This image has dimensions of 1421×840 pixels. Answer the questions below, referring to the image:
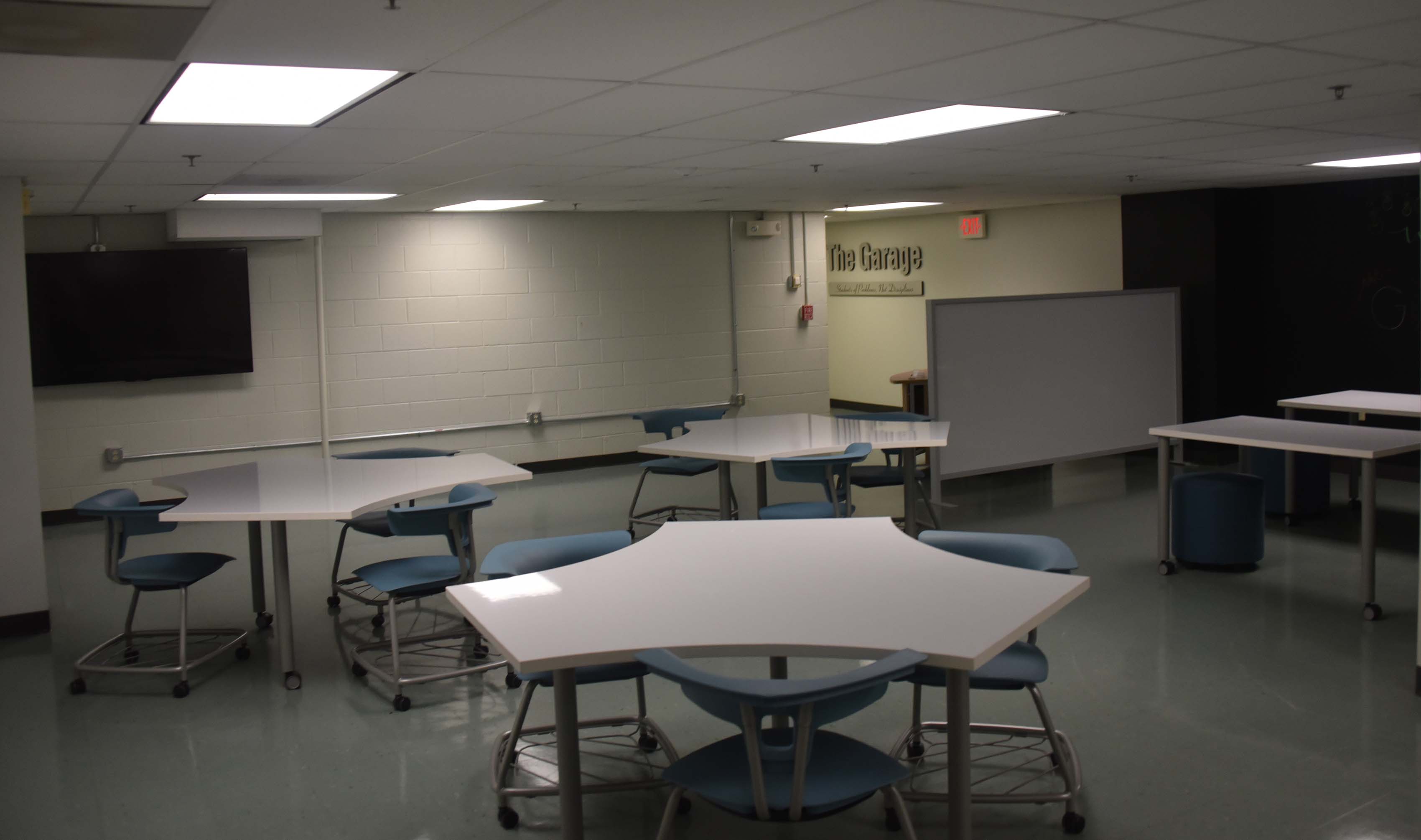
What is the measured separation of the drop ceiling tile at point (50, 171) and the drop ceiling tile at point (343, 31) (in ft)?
8.41

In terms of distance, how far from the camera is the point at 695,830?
323cm

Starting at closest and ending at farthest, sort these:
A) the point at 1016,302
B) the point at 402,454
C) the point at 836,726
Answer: the point at 836,726
the point at 402,454
the point at 1016,302

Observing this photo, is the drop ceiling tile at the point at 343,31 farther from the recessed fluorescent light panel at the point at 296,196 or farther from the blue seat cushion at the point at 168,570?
the recessed fluorescent light panel at the point at 296,196

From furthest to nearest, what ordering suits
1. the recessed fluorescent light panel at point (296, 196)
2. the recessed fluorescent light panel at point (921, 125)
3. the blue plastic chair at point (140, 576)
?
the recessed fluorescent light panel at point (296, 196) → the blue plastic chair at point (140, 576) → the recessed fluorescent light panel at point (921, 125)

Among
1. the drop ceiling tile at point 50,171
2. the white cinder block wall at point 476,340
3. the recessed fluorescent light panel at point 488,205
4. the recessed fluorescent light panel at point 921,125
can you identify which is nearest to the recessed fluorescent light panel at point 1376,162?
the recessed fluorescent light panel at point 921,125

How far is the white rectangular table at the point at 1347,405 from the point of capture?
257 inches

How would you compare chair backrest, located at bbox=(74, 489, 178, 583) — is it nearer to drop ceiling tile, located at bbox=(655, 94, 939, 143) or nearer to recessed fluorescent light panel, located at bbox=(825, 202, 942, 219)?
drop ceiling tile, located at bbox=(655, 94, 939, 143)

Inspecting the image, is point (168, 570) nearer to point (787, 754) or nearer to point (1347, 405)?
point (787, 754)

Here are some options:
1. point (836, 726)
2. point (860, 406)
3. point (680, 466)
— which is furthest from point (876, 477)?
point (860, 406)

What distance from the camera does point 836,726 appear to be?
12.9 ft

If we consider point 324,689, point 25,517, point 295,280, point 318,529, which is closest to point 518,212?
point 295,280

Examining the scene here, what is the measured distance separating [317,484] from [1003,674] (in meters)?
3.38

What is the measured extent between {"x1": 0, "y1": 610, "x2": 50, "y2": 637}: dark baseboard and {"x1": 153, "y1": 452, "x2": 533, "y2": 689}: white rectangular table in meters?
0.93

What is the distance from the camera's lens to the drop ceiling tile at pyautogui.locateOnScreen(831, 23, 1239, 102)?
310 centimetres
